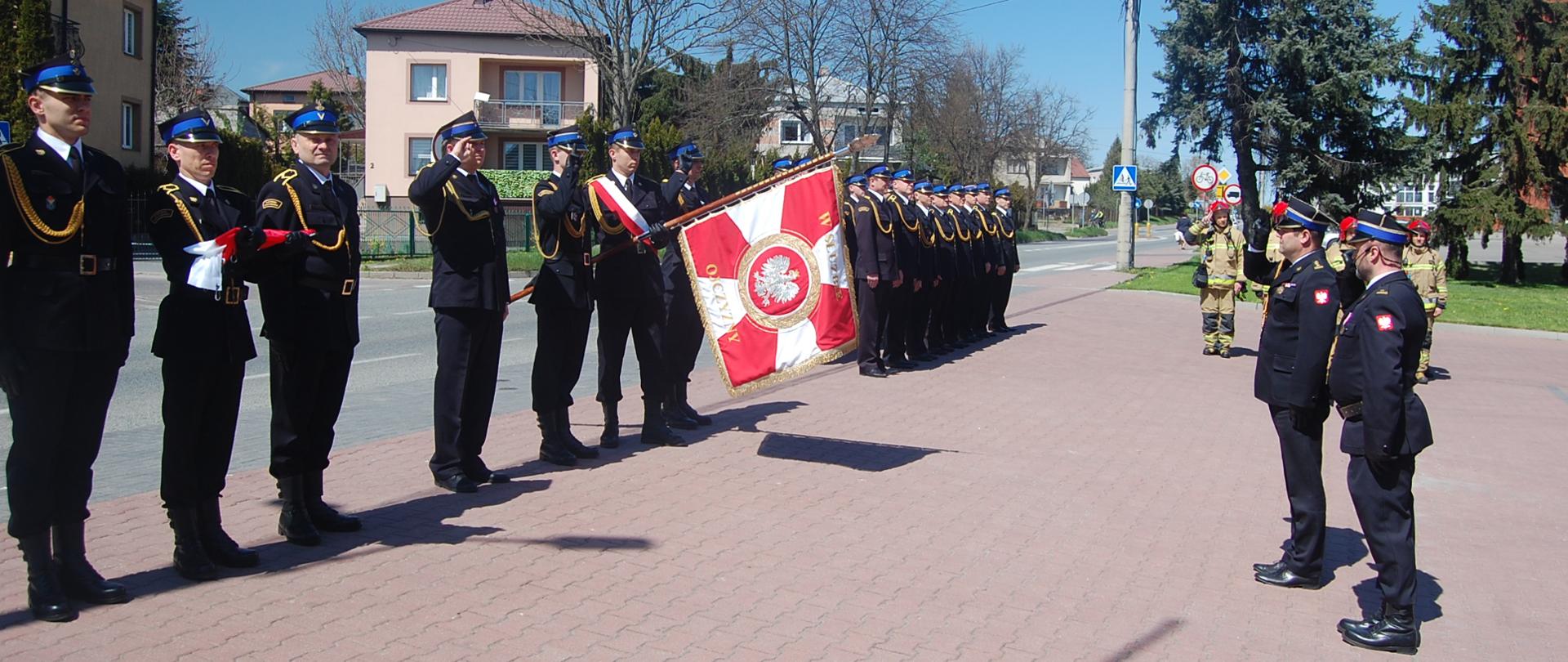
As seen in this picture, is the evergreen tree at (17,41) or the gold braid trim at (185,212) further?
the evergreen tree at (17,41)

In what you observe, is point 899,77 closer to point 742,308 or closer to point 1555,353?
point 1555,353

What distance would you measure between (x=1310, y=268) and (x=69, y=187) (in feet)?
17.4

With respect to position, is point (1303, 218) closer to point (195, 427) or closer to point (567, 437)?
→ point (567, 437)

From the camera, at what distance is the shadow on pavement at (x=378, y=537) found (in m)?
5.17

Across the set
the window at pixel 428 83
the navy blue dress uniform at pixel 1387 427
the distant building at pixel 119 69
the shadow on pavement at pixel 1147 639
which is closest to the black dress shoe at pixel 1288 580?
the navy blue dress uniform at pixel 1387 427

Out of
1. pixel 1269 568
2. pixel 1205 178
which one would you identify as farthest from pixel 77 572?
pixel 1205 178

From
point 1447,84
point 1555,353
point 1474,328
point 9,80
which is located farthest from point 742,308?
point 1447,84

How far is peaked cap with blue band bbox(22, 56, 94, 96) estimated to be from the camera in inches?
183

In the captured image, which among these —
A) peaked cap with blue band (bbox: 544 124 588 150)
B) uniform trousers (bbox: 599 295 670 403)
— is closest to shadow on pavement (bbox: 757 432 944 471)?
uniform trousers (bbox: 599 295 670 403)

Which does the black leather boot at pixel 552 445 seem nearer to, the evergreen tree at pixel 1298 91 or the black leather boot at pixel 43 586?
the black leather boot at pixel 43 586

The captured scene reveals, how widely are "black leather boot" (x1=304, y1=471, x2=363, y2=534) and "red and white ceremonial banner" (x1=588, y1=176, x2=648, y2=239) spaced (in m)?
2.60

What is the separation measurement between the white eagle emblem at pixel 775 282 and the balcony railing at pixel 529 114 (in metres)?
47.2

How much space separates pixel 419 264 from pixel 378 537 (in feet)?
78.7

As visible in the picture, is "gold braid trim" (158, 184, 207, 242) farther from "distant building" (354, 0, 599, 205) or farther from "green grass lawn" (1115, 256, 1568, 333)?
"distant building" (354, 0, 599, 205)
